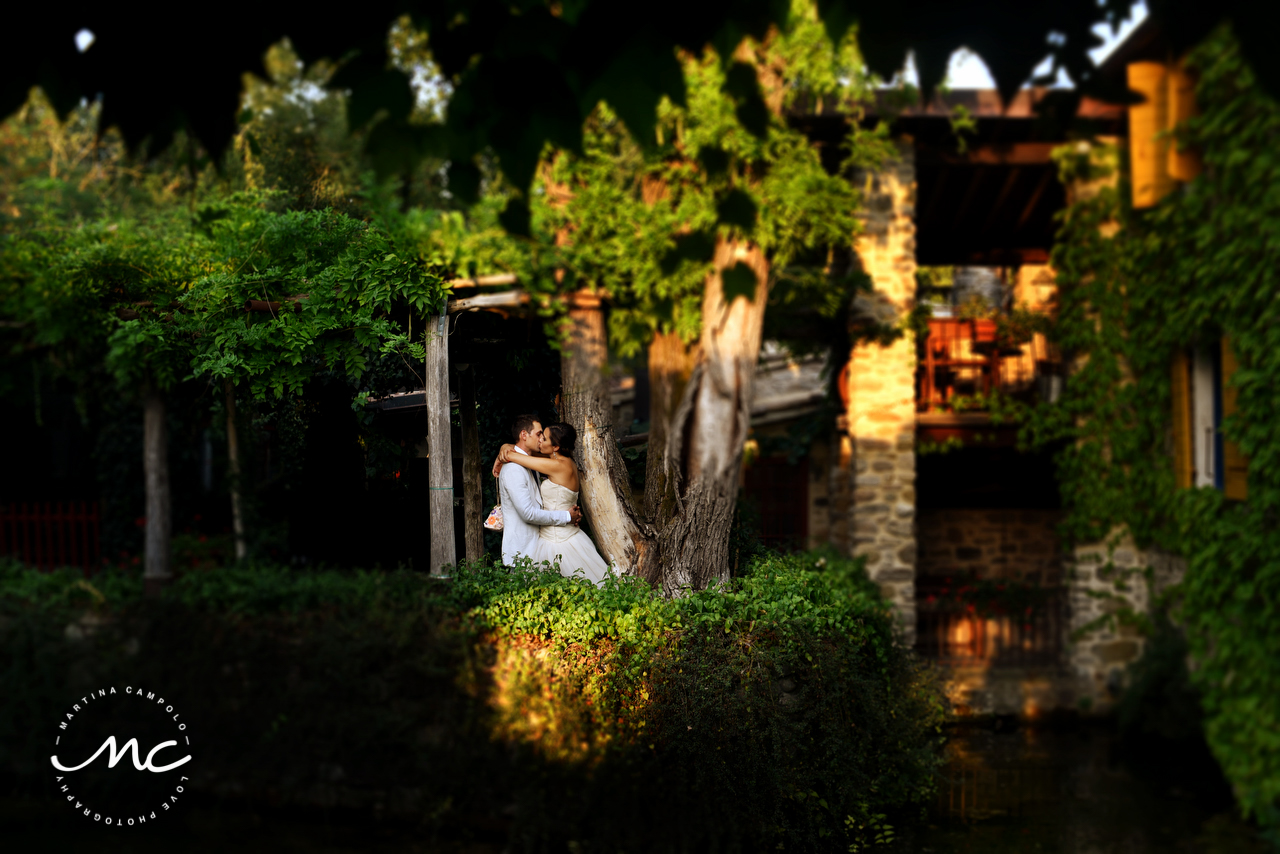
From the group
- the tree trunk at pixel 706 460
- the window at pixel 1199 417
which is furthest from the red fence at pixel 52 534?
the window at pixel 1199 417

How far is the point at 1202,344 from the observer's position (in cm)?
712

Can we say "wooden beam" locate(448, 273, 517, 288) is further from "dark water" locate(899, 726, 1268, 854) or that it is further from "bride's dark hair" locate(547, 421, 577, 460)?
"dark water" locate(899, 726, 1268, 854)

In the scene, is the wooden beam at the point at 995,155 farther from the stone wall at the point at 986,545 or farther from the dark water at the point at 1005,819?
the dark water at the point at 1005,819

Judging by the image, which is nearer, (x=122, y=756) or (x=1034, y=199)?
(x=122, y=756)

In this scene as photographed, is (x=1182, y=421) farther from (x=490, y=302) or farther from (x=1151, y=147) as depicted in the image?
(x=490, y=302)

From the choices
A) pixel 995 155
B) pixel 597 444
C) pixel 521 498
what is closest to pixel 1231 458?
pixel 995 155

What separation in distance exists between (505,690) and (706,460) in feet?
5.60

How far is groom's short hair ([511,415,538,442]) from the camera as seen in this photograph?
4633 millimetres

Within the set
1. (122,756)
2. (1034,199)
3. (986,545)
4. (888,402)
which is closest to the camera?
(122,756)

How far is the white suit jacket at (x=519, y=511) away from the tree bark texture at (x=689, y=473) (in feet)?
1.11

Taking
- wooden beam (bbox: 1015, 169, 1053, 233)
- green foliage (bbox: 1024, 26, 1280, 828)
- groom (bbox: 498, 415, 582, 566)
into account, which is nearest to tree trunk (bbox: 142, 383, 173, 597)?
groom (bbox: 498, 415, 582, 566)

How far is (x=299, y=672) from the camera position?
3.80 m

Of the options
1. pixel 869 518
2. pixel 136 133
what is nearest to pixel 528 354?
pixel 136 133

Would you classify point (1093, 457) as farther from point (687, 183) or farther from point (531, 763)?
point (531, 763)
